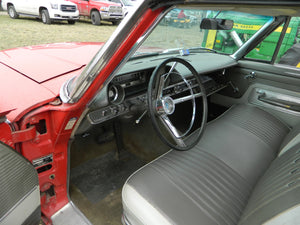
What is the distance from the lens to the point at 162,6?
0.78m

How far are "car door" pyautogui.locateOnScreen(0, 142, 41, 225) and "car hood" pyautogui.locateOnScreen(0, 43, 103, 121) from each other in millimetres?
215

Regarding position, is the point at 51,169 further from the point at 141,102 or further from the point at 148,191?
the point at 141,102

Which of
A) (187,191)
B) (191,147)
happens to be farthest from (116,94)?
(187,191)

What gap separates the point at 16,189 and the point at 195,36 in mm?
2193

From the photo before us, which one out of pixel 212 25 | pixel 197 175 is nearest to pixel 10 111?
pixel 197 175

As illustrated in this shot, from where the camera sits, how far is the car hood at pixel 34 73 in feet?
4.01

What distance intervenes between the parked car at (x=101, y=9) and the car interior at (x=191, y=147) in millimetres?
8128

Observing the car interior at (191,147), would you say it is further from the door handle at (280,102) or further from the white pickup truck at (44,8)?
the white pickup truck at (44,8)

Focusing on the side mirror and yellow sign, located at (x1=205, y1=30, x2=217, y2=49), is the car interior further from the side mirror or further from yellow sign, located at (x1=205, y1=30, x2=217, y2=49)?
the side mirror

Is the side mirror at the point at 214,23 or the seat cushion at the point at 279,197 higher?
the side mirror at the point at 214,23

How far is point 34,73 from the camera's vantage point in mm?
1517

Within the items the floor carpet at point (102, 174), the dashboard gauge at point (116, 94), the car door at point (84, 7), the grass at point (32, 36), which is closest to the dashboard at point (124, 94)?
the dashboard gauge at point (116, 94)

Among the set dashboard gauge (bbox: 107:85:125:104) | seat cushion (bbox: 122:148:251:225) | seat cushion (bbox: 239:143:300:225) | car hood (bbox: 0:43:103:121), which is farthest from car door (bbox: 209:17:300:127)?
car hood (bbox: 0:43:103:121)

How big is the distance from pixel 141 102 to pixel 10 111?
3.21 feet
